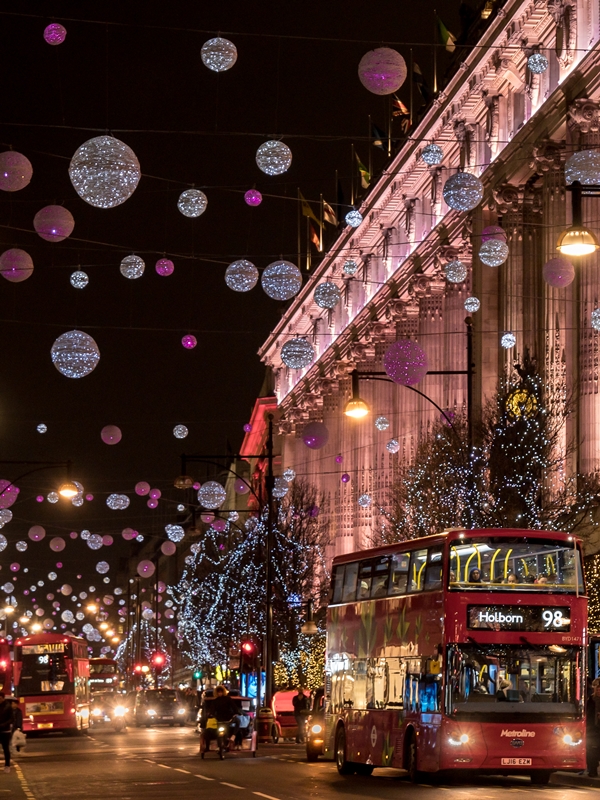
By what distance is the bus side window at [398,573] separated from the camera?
25.0m

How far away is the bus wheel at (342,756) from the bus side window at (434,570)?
230 inches

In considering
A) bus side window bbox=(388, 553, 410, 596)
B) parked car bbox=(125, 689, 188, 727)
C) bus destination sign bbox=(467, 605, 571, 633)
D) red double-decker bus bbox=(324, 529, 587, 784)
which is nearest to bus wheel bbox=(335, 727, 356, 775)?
bus side window bbox=(388, 553, 410, 596)

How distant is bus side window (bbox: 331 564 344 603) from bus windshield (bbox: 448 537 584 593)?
6.14m

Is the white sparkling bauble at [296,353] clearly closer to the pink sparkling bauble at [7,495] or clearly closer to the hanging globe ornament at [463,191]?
the hanging globe ornament at [463,191]

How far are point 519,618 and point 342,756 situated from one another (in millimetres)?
6562

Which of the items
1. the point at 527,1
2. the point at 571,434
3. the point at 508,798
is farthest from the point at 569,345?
the point at 508,798

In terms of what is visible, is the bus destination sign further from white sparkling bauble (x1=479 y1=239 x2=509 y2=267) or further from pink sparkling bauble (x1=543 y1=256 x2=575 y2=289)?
pink sparkling bauble (x1=543 y1=256 x2=575 y2=289)

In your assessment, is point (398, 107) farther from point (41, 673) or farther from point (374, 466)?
point (41, 673)

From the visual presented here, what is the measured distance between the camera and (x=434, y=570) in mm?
23516

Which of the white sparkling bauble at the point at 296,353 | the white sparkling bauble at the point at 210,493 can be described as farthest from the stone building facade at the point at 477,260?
the white sparkling bauble at the point at 296,353

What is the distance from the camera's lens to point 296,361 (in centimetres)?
3391

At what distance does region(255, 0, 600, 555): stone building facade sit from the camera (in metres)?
44.1

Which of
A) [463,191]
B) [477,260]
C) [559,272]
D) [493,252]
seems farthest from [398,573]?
[477,260]

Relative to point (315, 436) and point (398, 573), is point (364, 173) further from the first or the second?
point (398, 573)
